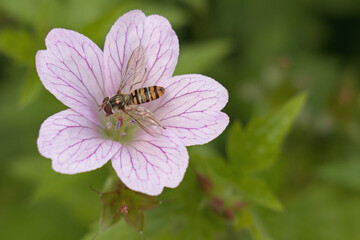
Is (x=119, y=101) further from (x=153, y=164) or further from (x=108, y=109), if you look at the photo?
(x=153, y=164)

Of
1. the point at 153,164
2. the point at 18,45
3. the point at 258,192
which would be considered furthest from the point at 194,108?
the point at 18,45

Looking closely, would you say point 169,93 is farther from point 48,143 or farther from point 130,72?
point 48,143

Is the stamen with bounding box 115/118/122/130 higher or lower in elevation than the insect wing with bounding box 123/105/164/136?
lower

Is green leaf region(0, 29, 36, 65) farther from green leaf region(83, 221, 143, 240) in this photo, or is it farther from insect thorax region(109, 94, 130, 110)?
green leaf region(83, 221, 143, 240)

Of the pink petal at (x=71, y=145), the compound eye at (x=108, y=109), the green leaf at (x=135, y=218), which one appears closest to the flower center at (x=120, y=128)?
the compound eye at (x=108, y=109)

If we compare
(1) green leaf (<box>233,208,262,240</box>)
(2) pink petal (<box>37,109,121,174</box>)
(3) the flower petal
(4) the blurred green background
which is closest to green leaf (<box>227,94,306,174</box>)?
(4) the blurred green background

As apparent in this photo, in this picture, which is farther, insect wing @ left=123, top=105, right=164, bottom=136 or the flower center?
the flower center
